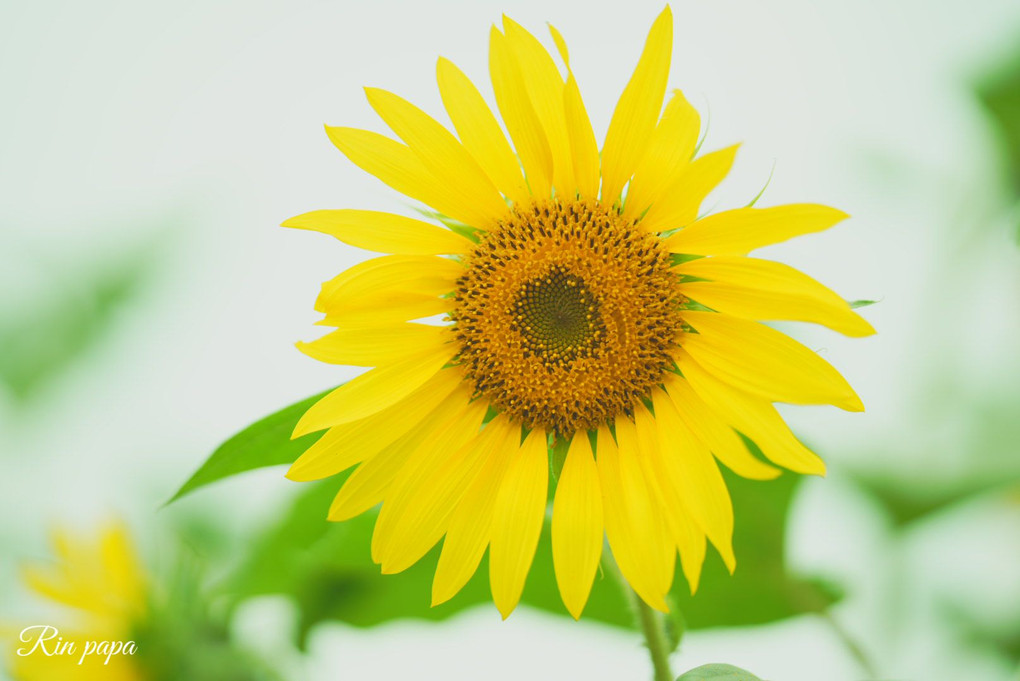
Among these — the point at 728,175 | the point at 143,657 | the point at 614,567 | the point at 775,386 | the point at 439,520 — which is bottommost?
the point at 143,657

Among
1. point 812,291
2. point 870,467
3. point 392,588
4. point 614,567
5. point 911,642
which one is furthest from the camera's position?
point 870,467

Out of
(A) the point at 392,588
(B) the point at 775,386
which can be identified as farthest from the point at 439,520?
Answer: (A) the point at 392,588

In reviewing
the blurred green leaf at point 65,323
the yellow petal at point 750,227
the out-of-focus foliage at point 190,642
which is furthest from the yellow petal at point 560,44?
the blurred green leaf at point 65,323

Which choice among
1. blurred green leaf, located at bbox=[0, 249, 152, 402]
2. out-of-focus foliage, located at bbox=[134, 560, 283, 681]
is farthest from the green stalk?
blurred green leaf, located at bbox=[0, 249, 152, 402]

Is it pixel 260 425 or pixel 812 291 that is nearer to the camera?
pixel 812 291

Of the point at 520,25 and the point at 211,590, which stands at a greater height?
the point at 520,25

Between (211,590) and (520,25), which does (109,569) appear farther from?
(520,25)

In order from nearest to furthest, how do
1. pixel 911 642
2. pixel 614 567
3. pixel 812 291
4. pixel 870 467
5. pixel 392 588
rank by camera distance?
pixel 812 291
pixel 614 567
pixel 392 588
pixel 911 642
pixel 870 467
